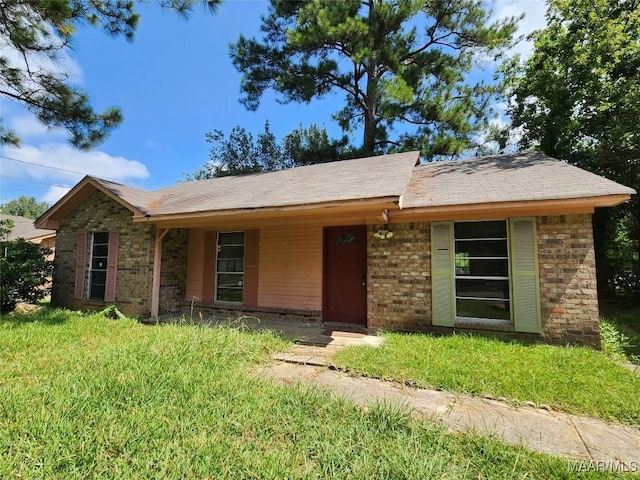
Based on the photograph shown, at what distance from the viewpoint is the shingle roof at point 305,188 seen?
18.8 feet

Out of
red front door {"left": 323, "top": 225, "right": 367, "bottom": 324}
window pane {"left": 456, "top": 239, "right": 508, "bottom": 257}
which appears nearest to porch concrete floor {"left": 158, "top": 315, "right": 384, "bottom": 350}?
red front door {"left": 323, "top": 225, "right": 367, "bottom": 324}

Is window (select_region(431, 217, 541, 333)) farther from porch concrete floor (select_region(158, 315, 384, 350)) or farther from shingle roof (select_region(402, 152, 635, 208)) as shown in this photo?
porch concrete floor (select_region(158, 315, 384, 350))

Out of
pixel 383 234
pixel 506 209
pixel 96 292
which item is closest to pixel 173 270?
pixel 96 292

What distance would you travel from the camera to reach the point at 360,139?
49.6ft

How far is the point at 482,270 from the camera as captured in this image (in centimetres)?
596

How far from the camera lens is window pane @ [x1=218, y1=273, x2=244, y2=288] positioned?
8338 millimetres

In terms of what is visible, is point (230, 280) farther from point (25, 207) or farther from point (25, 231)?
point (25, 207)

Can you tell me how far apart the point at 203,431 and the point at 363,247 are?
5110mm

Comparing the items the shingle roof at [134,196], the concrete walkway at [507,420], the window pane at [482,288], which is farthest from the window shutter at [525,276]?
the shingle roof at [134,196]

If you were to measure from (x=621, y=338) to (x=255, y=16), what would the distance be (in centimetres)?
A: 1589

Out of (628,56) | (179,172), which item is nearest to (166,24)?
(628,56)

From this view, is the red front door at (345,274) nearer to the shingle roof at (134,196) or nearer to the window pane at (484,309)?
the window pane at (484,309)

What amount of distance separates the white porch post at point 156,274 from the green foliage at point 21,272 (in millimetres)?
3400

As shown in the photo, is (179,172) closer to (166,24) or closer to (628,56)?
(166,24)
